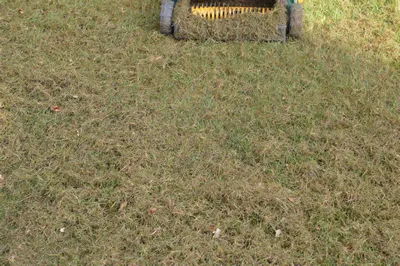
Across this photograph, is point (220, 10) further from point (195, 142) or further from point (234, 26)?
point (195, 142)

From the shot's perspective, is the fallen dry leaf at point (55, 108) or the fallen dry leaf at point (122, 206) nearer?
the fallen dry leaf at point (122, 206)

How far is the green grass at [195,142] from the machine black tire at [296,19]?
0.14 m

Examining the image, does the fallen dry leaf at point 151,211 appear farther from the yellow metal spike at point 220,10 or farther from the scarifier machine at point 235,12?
the yellow metal spike at point 220,10

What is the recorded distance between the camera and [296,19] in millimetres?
4355

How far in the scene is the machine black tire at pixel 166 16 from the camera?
446cm

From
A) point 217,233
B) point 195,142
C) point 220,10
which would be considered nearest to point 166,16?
point 220,10

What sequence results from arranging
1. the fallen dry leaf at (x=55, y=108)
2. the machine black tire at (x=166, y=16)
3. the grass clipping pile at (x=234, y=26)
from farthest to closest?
1. the machine black tire at (x=166, y=16)
2. the grass clipping pile at (x=234, y=26)
3. the fallen dry leaf at (x=55, y=108)

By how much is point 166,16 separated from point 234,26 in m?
0.62

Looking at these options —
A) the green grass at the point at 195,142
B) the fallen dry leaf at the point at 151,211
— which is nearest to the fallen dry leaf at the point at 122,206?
the green grass at the point at 195,142

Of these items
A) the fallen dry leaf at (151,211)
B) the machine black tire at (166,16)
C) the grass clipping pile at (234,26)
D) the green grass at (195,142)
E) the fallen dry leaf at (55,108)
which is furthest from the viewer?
the machine black tire at (166,16)

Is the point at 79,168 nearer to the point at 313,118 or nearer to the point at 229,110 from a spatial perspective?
the point at 229,110

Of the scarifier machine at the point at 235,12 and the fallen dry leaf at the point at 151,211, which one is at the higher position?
the scarifier machine at the point at 235,12

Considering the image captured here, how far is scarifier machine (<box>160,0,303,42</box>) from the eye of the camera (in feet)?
14.3

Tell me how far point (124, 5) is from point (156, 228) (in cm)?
277
